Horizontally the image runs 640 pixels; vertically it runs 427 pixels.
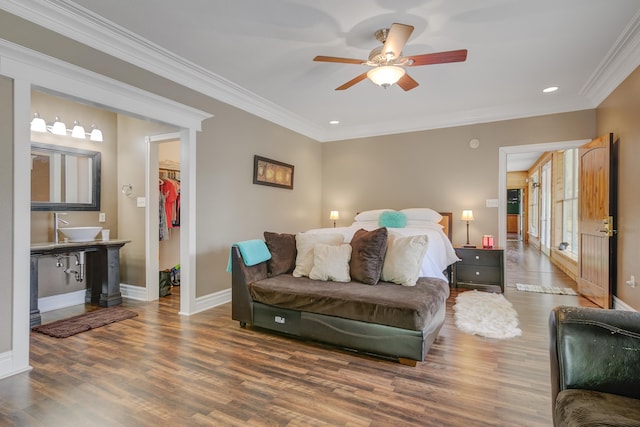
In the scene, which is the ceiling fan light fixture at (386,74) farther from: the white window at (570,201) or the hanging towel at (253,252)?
the white window at (570,201)

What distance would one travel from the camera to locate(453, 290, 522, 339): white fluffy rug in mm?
2961

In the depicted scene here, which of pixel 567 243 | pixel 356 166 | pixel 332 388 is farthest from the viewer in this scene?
pixel 567 243

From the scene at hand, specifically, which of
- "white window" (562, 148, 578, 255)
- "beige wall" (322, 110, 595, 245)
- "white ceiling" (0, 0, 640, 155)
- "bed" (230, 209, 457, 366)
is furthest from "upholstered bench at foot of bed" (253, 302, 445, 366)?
"white window" (562, 148, 578, 255)

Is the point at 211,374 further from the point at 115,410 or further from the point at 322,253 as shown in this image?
the point at 322,253

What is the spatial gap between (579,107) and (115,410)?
19.2 ft

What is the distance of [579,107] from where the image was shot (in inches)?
171

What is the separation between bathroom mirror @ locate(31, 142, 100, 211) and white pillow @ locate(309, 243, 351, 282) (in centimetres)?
316

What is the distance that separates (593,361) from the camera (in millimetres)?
1203

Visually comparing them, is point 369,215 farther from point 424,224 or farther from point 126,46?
point 126,46

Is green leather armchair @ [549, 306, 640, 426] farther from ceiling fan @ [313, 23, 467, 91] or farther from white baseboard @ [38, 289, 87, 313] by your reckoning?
white baseboard @ [38, 289, 87, 313]

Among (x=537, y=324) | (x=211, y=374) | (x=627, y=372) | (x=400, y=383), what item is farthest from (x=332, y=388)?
(x=537, y=324)

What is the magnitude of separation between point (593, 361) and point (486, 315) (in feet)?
7.84

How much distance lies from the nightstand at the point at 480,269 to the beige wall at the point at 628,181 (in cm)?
125

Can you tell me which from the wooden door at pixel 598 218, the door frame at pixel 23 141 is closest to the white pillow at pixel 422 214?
the wooden door at pixel 598 218
